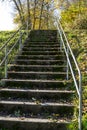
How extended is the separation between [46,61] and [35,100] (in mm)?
3003

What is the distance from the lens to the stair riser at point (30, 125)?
6.76m

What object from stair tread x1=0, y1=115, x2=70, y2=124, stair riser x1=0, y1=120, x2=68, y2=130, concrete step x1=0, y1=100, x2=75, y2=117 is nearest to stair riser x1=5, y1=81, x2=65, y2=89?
concrete step x1=0, y1=100, x2=75, y2=117

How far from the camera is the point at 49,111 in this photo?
752cm

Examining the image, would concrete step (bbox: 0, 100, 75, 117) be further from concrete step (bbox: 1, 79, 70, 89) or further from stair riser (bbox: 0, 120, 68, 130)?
concrete step (bbox: 1, 79, 70, 89)

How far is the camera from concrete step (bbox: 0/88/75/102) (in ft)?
26.8

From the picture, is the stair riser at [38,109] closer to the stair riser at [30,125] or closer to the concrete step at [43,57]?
the stair riser at [30,125]

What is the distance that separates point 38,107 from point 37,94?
776 millimetres

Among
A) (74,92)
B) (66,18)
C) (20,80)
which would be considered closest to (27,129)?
(74,92)

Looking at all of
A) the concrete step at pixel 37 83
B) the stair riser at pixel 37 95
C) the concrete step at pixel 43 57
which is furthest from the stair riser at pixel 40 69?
the stair riser at pixel 37 95

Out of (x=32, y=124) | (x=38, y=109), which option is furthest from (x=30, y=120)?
(x=38, y=109)

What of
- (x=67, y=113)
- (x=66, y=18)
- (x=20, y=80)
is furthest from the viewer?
(x=66, y=18)

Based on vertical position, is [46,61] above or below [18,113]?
above

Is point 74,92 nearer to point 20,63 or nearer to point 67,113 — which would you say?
point 67,113

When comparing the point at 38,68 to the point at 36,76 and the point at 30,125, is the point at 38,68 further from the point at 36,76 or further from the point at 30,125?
the point at 30,125
